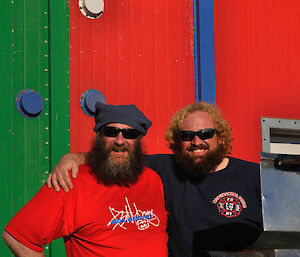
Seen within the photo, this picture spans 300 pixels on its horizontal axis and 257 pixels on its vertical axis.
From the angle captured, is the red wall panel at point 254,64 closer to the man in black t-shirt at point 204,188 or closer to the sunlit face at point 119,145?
the man in black t-shirt at point 204,188

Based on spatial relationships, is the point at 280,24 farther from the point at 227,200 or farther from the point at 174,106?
the point at 227,200

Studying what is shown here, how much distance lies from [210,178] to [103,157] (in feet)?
2.41

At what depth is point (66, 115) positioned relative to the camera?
3.19m

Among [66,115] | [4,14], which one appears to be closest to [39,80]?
[66,115]

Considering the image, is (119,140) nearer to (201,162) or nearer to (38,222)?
(201,162)

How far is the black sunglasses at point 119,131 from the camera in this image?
243 cm

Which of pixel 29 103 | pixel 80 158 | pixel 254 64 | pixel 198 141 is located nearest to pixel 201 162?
pixel 198 141

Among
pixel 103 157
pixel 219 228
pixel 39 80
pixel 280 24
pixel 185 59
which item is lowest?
pixel 219 228

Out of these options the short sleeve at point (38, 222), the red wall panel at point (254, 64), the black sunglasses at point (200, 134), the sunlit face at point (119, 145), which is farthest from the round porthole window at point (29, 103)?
the red wall panel at point (254, 64)

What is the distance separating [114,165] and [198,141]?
2.03 feet

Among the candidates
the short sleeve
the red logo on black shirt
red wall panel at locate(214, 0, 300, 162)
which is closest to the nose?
the short sleeve

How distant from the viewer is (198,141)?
2605 millimetres

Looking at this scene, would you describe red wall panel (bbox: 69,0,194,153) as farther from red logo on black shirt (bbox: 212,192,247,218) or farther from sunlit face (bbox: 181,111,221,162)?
red logo on black shirt (bbox: 212,192,247,218)

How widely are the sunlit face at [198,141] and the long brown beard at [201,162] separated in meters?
0.02
